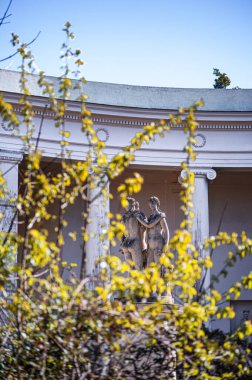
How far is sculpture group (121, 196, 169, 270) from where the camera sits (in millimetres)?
21094

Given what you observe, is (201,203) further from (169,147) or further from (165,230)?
(165,230)

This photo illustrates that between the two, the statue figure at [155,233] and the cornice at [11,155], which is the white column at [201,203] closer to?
the cornice at [11,155]

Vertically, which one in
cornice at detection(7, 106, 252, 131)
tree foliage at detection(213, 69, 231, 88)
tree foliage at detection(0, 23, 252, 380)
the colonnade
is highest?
tree foliage at detection(213, 69, 231, 88)

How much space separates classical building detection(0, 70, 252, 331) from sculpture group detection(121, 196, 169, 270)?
23.2 ft

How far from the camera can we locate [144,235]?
2184cm

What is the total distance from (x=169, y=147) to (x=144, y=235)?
11.3 m

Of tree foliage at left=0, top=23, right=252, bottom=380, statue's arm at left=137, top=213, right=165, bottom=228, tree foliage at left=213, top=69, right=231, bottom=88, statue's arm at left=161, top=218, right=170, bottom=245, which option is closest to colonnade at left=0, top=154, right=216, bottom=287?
statue's arm at left=137, top=213, right=165, bottom=228

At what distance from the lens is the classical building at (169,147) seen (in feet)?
102

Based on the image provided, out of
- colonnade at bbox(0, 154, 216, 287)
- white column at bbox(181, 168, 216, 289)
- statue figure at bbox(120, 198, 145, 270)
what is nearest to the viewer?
statue figure at bbox(120, 198, 145, 270)

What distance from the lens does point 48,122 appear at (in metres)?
31.4

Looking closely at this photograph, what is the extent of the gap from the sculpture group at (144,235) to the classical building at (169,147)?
7069mm

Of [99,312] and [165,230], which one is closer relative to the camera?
[99,312]

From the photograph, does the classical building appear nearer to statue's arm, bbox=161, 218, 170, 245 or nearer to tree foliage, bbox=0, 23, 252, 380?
statue's arm, bbox=161, 218, 170, 245

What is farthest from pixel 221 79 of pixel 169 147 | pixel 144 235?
A: pixel 144 235
